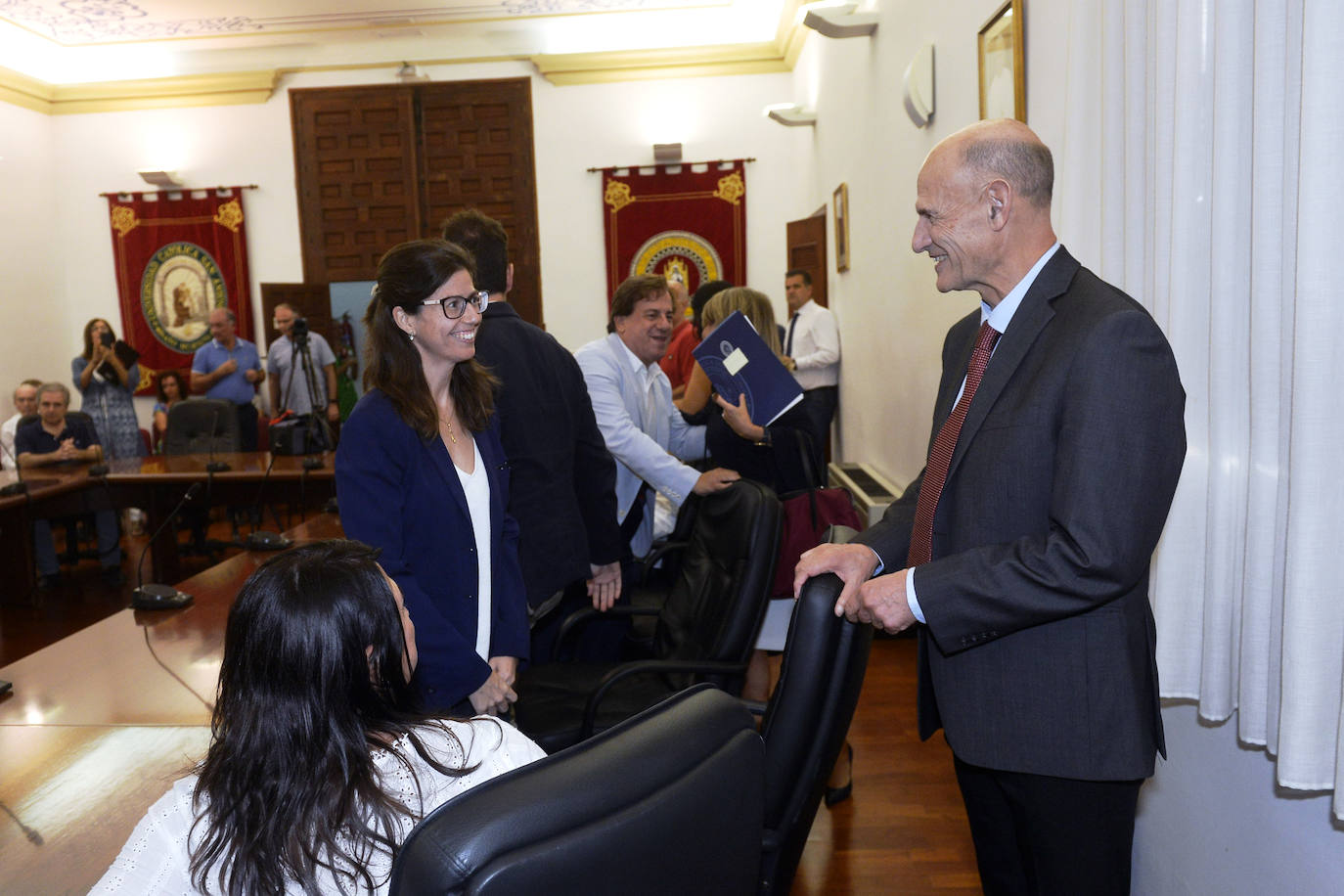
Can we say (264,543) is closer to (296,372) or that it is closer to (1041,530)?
(1041,530)

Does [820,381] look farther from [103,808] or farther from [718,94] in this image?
[103,808]

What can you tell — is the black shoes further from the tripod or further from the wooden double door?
the wooden double door

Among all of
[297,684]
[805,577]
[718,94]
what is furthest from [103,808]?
[718,94]

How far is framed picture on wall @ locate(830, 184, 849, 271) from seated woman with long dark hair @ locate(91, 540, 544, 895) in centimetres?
550

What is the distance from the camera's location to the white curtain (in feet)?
4.37

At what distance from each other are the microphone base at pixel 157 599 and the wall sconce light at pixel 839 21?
13.0 ft

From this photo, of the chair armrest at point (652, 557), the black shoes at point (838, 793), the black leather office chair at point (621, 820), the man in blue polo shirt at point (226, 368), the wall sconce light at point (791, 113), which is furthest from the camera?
the man in blue polo shirt at point (226, 368)

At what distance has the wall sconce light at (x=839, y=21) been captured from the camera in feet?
16.6

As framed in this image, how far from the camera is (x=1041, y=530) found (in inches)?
55.1

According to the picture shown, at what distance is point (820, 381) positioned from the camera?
6703 millimetres

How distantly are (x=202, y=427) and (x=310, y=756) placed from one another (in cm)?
626

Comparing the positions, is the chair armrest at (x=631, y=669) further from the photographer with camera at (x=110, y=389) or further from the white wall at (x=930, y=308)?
the photographer with camera at (x=110, y=389)

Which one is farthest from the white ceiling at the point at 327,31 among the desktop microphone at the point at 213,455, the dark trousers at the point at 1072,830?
the dark trousers at the point at 1072,830

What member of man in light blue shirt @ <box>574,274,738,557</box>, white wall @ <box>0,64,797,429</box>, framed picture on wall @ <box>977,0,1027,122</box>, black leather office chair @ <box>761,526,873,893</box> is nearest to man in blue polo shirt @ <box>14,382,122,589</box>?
white wall @ <box>0,64,797,429</box>
